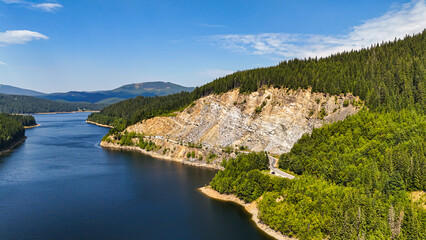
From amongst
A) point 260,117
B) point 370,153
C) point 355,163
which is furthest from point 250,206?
point 260,117

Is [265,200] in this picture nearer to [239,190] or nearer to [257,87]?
[239,190]

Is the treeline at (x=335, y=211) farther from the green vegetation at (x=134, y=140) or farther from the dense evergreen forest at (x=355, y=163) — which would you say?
the green vegetation at (x=134, y=140)

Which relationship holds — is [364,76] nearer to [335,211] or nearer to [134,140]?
[335,211]

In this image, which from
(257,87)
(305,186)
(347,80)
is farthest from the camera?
(257,87)

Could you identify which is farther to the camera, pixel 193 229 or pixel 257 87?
pixel 257 87

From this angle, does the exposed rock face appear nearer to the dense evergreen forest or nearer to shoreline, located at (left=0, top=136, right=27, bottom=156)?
the dense evergreen forest

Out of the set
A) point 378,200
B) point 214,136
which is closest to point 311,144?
point 378,200
